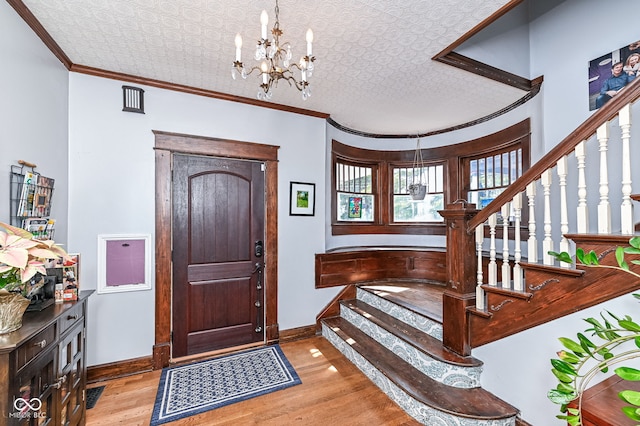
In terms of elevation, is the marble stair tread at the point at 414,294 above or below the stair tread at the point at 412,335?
above

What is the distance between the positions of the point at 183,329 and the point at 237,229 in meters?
1.17

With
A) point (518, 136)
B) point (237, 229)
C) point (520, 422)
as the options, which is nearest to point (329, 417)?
point (520, 422)

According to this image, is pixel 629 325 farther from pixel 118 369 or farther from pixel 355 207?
pixel 355 207

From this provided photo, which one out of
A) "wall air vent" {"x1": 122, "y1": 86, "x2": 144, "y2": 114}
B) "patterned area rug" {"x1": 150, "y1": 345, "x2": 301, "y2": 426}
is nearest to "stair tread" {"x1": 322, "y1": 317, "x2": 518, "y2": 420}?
"patterned area rug" {"x1": 150, "y1": 345, "x2": 301, "y2": 426}

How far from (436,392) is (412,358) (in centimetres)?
42

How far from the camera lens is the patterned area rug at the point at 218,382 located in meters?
2.29

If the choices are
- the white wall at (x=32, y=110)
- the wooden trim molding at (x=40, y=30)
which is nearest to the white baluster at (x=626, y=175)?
the white wall at (x=32, y=110)

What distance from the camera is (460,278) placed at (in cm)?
234

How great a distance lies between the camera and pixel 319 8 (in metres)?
1.91

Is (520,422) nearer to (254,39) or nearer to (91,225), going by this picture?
(254,39)

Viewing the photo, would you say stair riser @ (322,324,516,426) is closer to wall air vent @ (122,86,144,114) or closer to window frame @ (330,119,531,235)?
window frame @ (330,119,531,235)

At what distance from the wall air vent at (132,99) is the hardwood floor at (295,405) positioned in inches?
101

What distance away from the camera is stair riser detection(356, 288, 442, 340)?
2730mm

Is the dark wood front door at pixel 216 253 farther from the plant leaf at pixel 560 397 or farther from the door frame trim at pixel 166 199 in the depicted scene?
the plant leaf at pixel 560 397
